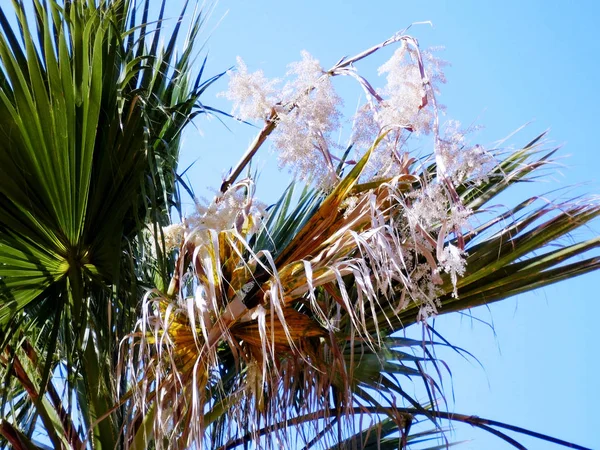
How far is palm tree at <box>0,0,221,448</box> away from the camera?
1966mm

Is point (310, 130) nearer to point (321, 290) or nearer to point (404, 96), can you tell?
point (404, 96)

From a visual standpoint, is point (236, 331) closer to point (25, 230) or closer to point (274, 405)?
point (274, 405)

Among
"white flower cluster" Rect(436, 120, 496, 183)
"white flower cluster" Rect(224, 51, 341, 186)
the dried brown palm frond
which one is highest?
"white flower cluster" Rect(224, 51, 341, 186)

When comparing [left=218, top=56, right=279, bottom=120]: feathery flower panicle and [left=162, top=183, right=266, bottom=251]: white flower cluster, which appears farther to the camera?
[left=218, top=56, right=279, bottom=120]: feathery flower panicle

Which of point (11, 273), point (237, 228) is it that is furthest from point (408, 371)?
point (11, 273)

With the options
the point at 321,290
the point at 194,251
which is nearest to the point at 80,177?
the point at 194,251

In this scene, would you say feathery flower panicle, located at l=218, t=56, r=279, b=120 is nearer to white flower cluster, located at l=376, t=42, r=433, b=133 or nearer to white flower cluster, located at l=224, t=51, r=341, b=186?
white flower cluster, located at l=224, t=51, r=341, b=186

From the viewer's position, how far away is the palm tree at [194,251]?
193 centimetres

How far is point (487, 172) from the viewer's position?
193 centimetres

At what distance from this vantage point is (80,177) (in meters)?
2.02

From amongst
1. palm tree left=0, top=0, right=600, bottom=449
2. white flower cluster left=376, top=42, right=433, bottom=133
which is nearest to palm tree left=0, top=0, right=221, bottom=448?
palm tree left=0, top=0, right=600, bottom=449

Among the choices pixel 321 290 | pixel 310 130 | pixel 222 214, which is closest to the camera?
pixel 222 214

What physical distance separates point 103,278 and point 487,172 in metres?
1.11

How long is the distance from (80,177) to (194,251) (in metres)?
0.36
